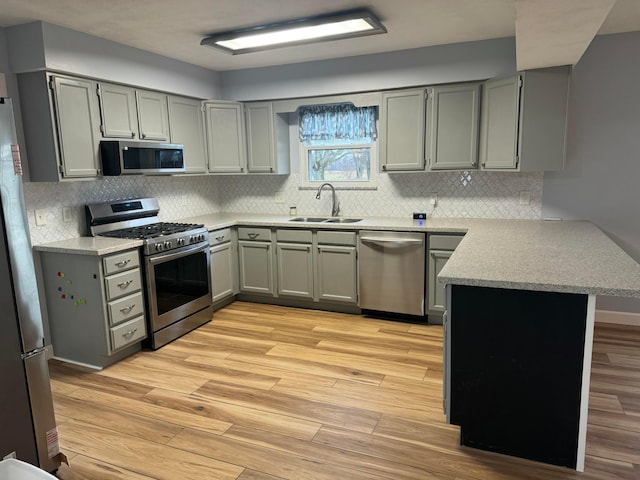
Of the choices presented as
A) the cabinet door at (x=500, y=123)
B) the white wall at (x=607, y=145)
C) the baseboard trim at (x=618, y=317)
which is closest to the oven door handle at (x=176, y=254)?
the cabinet door at (x=500, y=123)

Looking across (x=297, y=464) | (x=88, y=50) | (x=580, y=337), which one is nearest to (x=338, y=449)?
(x=297, y=464)

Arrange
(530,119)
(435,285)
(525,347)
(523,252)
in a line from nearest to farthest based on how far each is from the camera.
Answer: (525,347)
(523,252)
(530,119)
(435,285)

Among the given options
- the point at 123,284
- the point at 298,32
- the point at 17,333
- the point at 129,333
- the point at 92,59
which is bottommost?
the point at 129,333

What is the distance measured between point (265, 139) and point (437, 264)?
7.31 ft

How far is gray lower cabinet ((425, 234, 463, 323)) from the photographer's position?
388 cm

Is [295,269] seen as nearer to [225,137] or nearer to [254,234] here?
[254,234]

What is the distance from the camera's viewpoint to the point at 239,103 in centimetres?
484

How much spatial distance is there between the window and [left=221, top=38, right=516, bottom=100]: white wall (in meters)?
0.30

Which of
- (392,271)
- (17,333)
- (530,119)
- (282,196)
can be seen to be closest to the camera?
(17,333)

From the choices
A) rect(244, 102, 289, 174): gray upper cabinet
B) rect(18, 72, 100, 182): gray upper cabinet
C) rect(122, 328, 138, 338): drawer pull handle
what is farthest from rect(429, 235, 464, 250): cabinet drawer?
rect(18, 72, 100, 182): gray upper cabinet

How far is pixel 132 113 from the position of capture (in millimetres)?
→ 3807

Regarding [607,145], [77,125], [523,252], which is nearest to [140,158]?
[77,125]

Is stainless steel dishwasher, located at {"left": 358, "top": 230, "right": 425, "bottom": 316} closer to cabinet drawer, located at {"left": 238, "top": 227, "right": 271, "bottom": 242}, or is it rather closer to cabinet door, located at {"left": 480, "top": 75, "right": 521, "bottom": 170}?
cabinet door, located at {"left": 480, "top": 75, "right": 521, "bottom": 170}

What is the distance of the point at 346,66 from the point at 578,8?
8.45 feet
